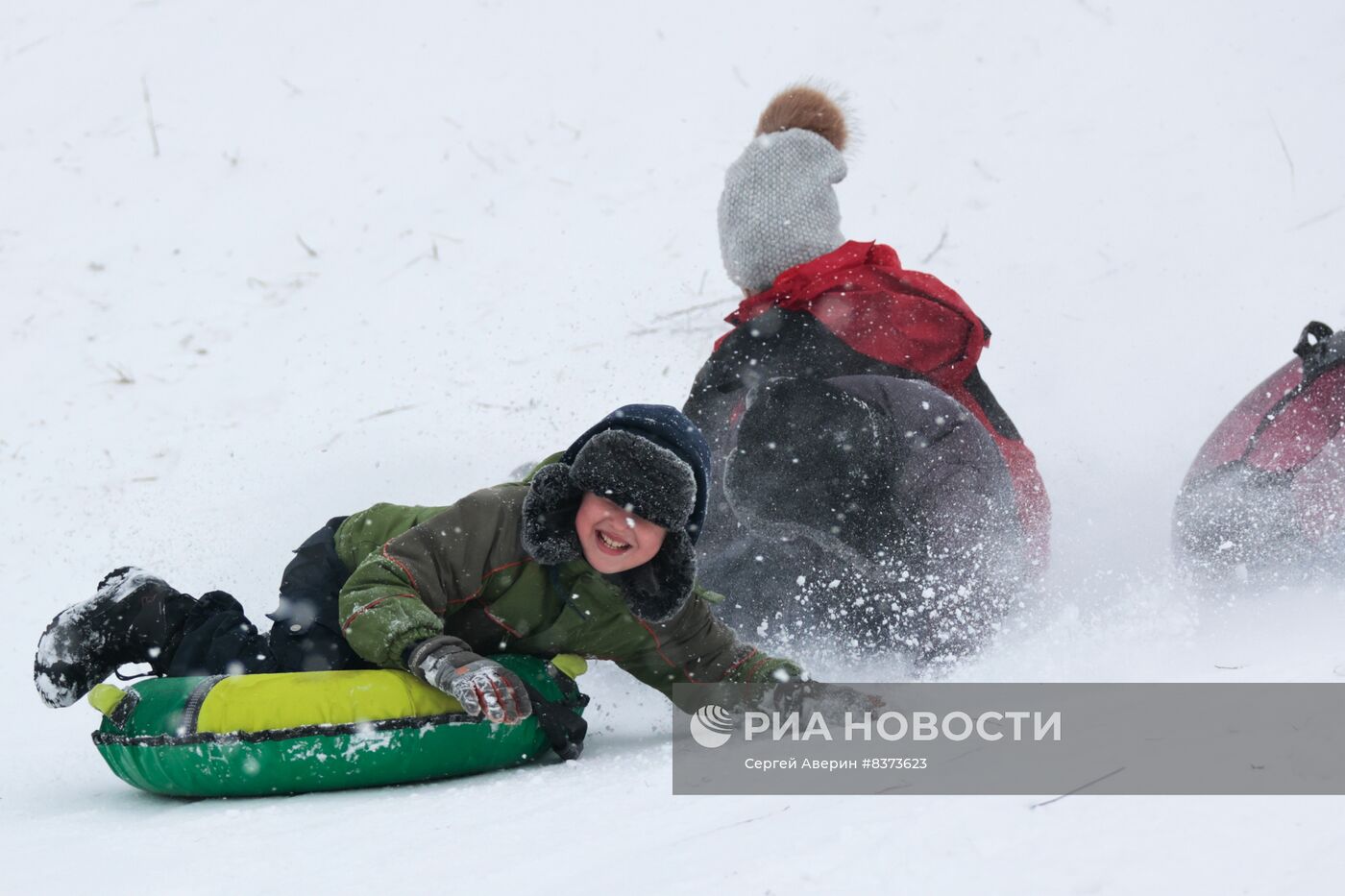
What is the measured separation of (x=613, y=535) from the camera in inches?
78.9

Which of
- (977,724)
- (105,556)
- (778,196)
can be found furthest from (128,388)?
(977,724)

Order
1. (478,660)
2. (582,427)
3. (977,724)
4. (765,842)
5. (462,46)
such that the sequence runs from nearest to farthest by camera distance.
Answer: (765,842) < (977,724) < (478,660) < (582,427) < (462,46)

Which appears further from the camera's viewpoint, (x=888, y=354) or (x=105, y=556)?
(x=105, y=556)

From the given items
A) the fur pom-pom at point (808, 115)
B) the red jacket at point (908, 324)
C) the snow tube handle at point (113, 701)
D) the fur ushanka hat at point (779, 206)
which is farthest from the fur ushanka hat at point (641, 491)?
the fur pom-pom at point (808, 115)

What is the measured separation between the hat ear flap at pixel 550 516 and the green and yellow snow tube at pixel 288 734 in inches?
10.1

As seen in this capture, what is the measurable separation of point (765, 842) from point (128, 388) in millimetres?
3184

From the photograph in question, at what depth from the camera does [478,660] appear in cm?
191

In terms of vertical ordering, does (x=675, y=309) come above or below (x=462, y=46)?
below

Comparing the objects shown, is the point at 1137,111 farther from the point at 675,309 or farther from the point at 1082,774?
the point at 1082,774

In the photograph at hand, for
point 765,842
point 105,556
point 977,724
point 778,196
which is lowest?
point 765,842

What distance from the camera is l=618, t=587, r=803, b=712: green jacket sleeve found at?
2.13 m

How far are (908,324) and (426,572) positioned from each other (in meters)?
1.19
